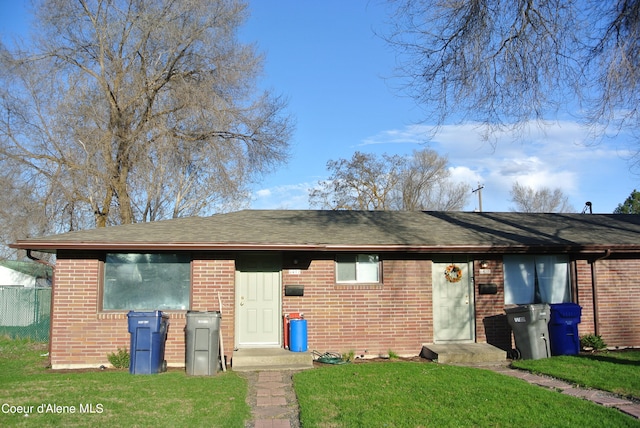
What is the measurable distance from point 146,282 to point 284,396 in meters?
4.48

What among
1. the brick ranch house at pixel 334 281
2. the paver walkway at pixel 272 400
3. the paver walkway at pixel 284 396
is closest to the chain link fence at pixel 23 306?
the brick ranch house at pixel 334 281

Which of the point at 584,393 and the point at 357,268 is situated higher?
the point at 357,268

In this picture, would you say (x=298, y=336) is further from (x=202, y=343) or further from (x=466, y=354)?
(x=466, y=354)

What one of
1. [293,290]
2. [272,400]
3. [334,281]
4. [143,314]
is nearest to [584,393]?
[272,400]

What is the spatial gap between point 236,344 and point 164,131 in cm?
1110

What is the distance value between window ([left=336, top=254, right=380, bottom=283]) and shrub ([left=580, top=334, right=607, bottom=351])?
4793mm

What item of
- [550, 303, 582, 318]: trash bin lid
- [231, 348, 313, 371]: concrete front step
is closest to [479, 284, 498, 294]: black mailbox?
[550, 303, 582, 318]: trash bin lid

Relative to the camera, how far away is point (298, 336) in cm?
1116

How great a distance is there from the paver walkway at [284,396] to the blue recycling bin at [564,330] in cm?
190

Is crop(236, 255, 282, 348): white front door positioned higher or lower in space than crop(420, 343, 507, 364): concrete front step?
higher

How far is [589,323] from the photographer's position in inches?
495

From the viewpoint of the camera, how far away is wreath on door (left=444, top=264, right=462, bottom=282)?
12359mm

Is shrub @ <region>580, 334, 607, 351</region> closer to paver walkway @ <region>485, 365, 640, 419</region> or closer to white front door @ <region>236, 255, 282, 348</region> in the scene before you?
paver walkway @ <region>485, 365, 640, 419</region>

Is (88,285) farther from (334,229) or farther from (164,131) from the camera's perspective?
(164,131)
